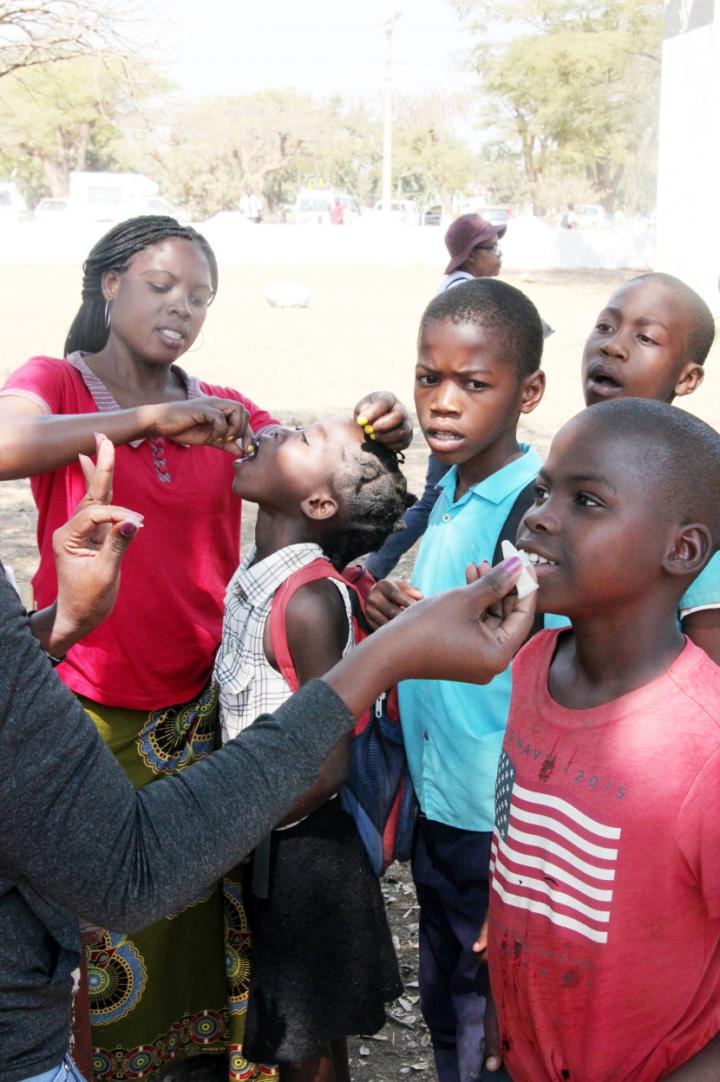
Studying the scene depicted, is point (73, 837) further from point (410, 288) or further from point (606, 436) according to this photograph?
point (410, 288)

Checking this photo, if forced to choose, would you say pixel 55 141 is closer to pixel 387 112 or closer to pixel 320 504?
pixel 387 112

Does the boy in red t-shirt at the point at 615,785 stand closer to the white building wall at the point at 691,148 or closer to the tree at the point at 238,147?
the white building wall at the point at 691,148

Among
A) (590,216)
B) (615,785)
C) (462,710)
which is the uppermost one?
(590,216)

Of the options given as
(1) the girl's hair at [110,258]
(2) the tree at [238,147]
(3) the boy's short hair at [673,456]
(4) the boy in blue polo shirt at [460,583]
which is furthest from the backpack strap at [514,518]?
(2) the tree at [238,147]

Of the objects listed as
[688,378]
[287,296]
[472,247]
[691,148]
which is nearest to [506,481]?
[688,378]

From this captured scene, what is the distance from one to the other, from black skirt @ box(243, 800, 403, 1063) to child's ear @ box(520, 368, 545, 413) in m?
1.04

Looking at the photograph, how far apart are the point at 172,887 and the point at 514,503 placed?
132 centimetres

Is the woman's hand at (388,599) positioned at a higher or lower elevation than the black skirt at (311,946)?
higher

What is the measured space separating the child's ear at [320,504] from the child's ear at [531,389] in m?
0.50

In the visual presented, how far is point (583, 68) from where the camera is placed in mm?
35406

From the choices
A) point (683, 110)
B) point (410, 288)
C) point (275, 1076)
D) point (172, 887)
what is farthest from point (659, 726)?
point (410, 288)

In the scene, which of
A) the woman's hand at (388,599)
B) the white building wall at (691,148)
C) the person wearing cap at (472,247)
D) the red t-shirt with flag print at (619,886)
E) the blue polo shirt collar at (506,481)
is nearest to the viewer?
the red t-shirt with flag print at (619,886)

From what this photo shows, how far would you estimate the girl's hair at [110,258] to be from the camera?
Result: 9.84ft

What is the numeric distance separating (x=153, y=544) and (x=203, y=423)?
0.33m
